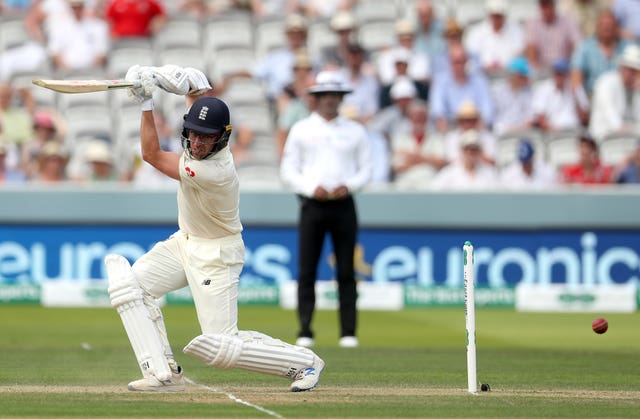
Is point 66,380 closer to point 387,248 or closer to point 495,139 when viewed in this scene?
point 387,248

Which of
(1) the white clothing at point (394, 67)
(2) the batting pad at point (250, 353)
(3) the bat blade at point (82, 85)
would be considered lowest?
(2) the batting pad at point (250, 353)

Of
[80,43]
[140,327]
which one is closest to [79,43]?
[80,43]

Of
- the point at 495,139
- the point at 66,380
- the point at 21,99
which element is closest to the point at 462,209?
the point at 495,139

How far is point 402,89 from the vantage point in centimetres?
1464

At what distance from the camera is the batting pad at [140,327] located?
7.08 m

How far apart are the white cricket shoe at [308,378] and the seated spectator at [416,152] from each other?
7.02m

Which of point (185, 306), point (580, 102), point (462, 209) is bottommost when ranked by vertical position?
point (185, 306)

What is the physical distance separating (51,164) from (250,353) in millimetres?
7540

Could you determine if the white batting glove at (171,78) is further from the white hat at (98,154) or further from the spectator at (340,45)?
the spectator at (340,45)

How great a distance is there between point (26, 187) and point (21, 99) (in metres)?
1.99

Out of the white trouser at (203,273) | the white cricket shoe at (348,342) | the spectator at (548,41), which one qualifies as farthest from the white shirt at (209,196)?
the spectator at (548,41)

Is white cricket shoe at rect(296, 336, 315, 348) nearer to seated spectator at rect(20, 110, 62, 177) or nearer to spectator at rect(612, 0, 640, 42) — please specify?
seated spectator at rect(20, 110, 62, 177)

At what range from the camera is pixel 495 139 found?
14664 mm

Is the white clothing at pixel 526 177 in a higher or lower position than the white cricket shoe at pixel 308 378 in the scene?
higher
